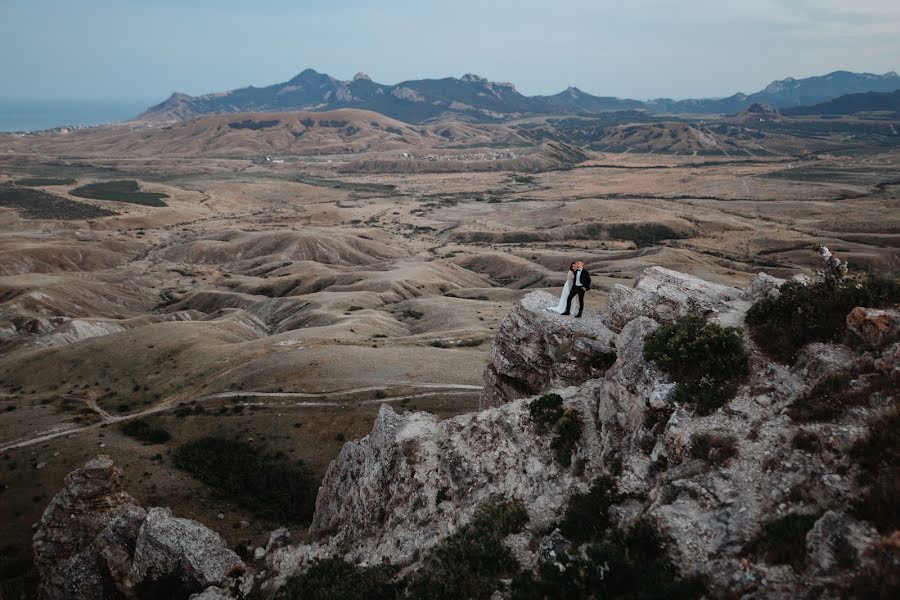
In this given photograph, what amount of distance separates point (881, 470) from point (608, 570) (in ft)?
23.7

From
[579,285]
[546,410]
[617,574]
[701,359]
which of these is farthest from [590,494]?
[579,285]

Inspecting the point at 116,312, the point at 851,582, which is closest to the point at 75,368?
the point at 116,312

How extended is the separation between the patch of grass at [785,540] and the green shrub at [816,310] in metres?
7.40

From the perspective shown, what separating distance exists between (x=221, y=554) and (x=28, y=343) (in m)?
84.1

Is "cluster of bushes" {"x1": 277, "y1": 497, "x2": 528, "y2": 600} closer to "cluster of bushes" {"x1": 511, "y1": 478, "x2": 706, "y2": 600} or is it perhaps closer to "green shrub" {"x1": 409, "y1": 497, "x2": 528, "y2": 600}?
"green shrub" {"x1": 409, "y1": 497, "x2": 528, "y2": 600}

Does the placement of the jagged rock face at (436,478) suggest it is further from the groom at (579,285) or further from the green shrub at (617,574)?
the groom at (579,285)

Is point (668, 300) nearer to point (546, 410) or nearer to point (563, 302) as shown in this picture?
point (563, 302)

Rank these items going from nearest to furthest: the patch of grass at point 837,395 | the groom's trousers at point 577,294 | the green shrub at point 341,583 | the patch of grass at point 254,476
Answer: the patch of grass at point 837,395, the green shrub at point 341,583, the groom's trousers at point 577,294, the patch of grass at point 254,476

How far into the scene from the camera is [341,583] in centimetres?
1956

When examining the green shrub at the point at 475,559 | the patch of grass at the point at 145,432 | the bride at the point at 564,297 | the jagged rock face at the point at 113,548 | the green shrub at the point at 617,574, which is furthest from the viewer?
the patch of grass at the point at 145,432

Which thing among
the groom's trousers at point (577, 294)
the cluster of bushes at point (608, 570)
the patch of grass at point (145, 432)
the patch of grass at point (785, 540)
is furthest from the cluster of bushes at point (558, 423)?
the patch of grass at point (145, 432)

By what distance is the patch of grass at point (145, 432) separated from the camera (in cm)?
4848

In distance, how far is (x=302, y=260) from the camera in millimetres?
155375

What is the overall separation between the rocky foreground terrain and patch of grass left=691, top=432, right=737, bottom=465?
1.7 inches
